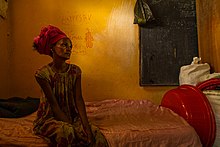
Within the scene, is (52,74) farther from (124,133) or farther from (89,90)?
(89,90)

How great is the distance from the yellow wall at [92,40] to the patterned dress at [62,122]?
64.3 inches

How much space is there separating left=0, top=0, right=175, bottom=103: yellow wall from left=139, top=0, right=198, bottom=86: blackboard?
15 centimetres

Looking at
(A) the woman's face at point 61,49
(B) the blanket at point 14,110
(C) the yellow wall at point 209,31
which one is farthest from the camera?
(C) the yellow wall at point 209,31

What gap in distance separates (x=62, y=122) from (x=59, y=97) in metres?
0.20

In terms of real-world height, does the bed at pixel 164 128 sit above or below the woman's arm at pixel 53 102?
below

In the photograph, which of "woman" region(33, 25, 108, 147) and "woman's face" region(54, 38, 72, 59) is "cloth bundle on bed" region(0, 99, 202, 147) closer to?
"woman" region(33, 25, 108, 147)

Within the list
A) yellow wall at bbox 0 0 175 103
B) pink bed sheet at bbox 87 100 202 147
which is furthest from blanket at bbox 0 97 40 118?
yellow wall at bbox 0 0 175 103

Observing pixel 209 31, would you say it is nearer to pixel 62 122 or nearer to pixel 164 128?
pixel 164 128

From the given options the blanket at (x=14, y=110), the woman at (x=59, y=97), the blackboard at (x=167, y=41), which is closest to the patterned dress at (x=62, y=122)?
the woman at (x=59, y=97)

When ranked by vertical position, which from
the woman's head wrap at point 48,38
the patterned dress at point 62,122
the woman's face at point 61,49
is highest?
the woman's head wrap at point 48,38

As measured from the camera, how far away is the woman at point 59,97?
1250 millimetres

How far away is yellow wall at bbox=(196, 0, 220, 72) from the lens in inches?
96.8

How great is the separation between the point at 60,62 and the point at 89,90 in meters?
1.69

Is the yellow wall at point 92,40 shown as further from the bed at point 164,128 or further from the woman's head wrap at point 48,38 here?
the woman's head wrap at point 48,38
